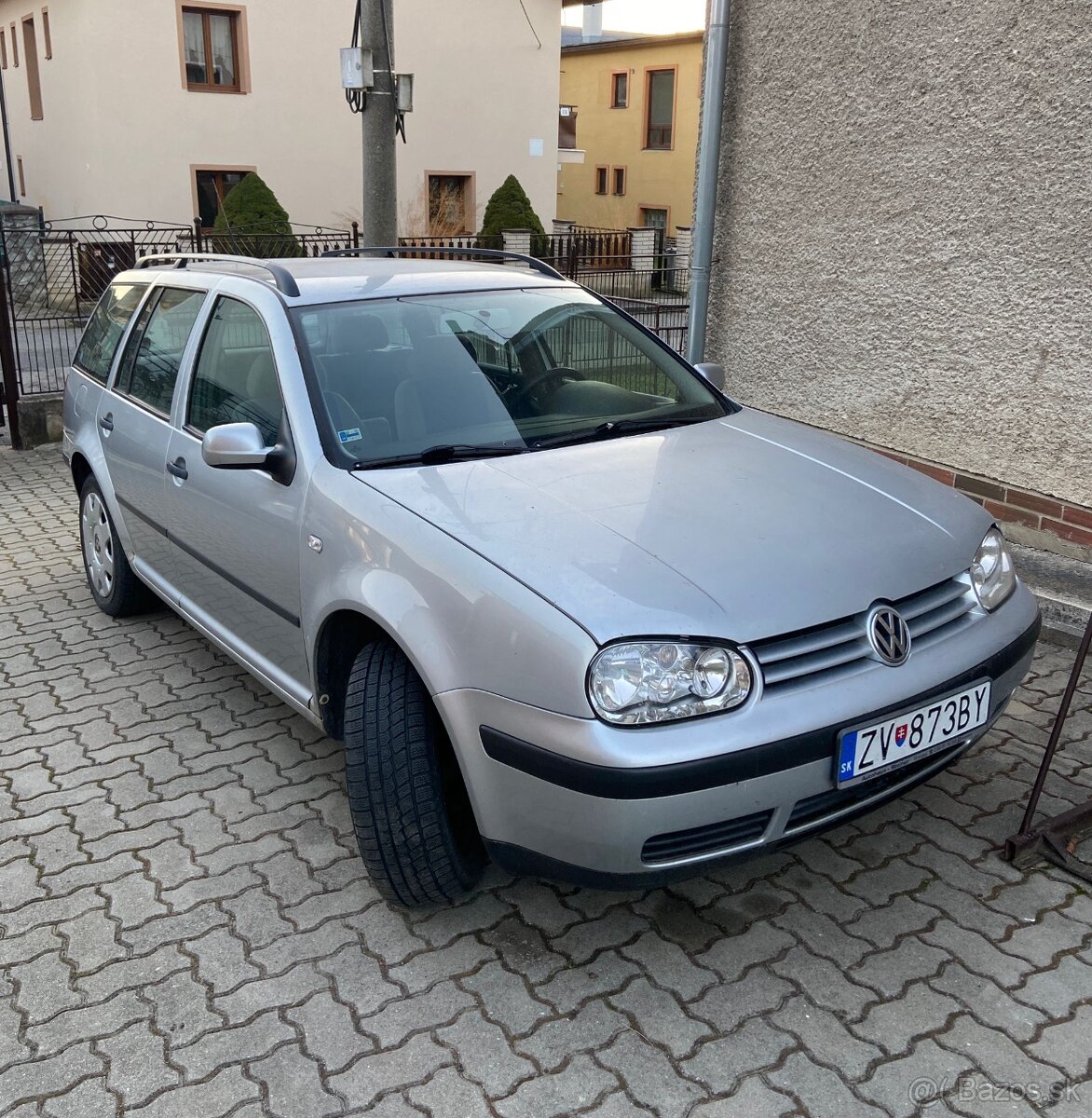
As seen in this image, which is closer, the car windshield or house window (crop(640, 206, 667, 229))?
the car windshield

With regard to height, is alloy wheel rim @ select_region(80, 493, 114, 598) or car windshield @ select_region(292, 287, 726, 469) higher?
car windshield @ select_region(292, 287, 726, 469)

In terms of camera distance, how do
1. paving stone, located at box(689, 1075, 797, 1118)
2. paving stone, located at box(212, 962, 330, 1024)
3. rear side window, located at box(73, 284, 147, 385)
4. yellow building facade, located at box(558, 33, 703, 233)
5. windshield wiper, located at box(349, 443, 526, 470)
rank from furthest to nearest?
yellow building facade, located at box(558, 33, 703, 233), rear side window, located at box(73, 284, 147, 385), windshield wiper, located at box(349, 443, 526, 470), paving stone, located at box(212, 962, 330, 1024), paving stone, located at box(689, 1075, 797, 1118)

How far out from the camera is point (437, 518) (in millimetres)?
2770

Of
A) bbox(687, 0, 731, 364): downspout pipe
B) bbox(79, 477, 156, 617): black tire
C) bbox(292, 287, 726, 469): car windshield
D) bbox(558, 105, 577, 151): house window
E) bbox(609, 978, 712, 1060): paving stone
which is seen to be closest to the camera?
bbox(609, 978, 712, 1060): paving stone

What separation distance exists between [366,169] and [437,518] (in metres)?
6.38

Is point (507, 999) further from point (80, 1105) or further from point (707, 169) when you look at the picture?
point (707, 169)

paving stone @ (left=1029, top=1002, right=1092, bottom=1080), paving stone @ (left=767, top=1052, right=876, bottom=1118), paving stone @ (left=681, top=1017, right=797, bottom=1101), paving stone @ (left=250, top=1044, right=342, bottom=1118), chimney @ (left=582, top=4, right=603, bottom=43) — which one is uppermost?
chimney @ (left=582, top=4, right=603, bottom=43)

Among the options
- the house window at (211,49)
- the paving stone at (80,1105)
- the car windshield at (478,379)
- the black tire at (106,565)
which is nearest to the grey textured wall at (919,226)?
the car windshield at (478,379)

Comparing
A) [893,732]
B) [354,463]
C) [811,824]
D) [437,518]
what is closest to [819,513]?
[893,732]

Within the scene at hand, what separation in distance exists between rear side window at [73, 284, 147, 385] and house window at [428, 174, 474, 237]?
1828 centimetres

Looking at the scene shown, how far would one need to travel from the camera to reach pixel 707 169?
6242 mm

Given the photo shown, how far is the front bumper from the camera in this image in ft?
7.59

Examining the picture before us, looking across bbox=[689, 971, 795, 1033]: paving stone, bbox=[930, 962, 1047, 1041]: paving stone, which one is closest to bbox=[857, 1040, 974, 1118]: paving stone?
bbox=[930, 962, 1047, 1041]: paving stone

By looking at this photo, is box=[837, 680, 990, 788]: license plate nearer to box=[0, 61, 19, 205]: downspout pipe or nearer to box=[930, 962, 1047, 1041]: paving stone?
box=[930, 962, 1047, 1041]: paving stone
